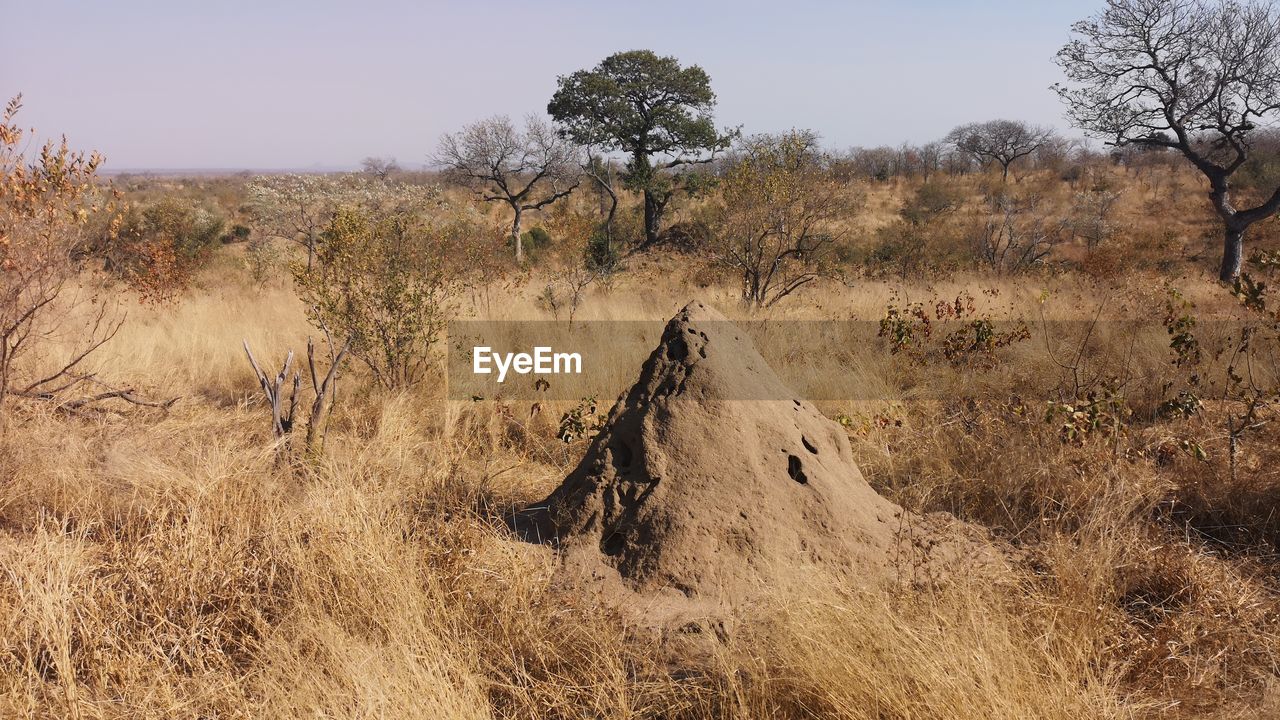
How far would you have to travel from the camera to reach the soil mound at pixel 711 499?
3.13 meters

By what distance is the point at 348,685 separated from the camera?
7.70 ft

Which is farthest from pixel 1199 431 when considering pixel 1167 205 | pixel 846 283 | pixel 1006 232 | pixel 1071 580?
pixel 1167 205

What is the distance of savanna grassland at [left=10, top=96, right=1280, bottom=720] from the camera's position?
2.40 m

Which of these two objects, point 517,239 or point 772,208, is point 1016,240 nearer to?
point 772,208

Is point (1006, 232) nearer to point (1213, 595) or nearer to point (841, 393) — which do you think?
point (841, 393)

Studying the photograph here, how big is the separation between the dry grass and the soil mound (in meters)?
0.29

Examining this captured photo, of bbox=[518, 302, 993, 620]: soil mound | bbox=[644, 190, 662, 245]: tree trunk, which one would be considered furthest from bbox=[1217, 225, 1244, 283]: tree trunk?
bbox=[518, 302, 993, 620]: soil mound

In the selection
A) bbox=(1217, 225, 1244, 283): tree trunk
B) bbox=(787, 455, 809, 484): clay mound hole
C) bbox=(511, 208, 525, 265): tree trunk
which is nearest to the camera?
bbox=(787, 455, 809, 484): clay mound hole

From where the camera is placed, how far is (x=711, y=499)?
3.28 m

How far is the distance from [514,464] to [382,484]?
3.59 ft

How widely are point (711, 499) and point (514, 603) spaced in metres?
0.97

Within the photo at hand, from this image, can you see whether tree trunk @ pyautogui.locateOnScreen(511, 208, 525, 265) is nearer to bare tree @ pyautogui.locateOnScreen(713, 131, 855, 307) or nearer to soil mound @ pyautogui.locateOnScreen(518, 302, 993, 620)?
bare tree @ pyautogui.locateOnScreen(713, 131, 855, 307)

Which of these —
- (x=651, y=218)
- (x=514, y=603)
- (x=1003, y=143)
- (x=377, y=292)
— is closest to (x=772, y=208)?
(x=377, y=292)

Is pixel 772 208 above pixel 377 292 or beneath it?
above
